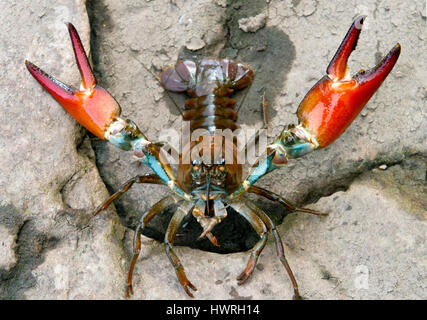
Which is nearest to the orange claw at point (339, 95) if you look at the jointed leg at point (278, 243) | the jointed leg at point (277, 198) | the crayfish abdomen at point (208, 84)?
the jointed leg at point (277, 198)

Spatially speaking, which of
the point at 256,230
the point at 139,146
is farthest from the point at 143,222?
the point at 256,230

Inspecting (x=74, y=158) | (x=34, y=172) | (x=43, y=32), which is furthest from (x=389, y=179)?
(x=43, y=32)

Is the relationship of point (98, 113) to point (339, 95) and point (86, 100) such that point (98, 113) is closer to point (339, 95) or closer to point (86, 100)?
point (86, 100)

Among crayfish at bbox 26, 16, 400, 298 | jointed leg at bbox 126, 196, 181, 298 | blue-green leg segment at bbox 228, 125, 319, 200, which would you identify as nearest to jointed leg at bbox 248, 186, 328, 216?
crayfish at bbox 26, 16, 400, 298

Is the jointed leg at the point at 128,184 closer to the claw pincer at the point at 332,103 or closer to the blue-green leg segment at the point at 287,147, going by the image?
the blue-green leg segment at the point at 287,147

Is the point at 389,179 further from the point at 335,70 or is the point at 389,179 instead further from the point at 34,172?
the point at 34,172

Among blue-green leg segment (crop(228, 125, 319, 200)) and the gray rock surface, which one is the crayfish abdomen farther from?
blue-green leg segment (crop(228, 125, 319, 200))

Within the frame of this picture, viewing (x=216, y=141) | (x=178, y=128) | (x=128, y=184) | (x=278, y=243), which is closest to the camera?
(x=278, y=243)
